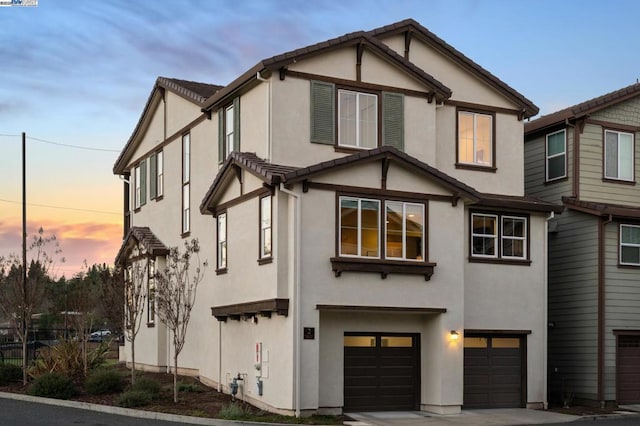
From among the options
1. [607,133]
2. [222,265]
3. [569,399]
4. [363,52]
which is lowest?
[569,399]

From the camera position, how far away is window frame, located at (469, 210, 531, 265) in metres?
24.4

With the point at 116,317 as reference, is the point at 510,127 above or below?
above

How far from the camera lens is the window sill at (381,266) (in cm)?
2095

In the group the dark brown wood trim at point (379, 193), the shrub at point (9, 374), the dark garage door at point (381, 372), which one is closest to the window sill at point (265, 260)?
the dark brown wood trim at point (379, 193)

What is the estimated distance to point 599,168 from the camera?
1055 inches

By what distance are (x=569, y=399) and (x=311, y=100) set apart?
11948 millimetres

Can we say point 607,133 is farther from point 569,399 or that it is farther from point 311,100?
point 311,100

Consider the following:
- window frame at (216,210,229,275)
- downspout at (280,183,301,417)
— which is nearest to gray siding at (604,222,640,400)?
downspout at (280,183,301,417)

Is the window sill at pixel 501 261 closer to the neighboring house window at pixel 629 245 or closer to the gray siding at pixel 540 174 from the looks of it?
the gray siding at pixel 540 174

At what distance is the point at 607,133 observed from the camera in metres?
27.2

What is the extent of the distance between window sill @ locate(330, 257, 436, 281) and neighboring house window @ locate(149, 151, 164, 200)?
12711 mm

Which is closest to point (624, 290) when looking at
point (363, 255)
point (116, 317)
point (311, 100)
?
point (363, 255)

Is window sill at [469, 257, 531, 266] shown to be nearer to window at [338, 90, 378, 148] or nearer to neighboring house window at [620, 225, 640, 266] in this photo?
neighboring house window at [620, 225, 640, 266]

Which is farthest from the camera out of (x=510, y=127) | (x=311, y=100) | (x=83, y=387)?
(x=510, y=127)
